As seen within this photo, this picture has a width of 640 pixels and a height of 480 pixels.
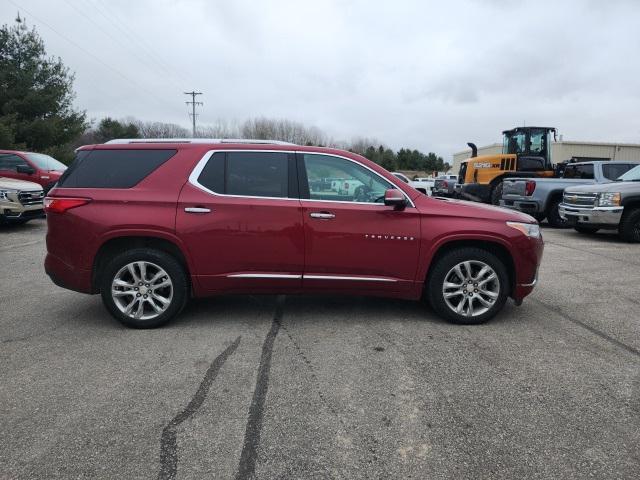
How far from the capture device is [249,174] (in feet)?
15.1

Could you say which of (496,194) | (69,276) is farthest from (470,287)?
(496,194)

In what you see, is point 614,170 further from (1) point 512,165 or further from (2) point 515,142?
(2) point 515,142

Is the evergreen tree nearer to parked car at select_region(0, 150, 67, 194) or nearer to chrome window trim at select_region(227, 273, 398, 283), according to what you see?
parked car at select_region(0, 150, 67, 194)

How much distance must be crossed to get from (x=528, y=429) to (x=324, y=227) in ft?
7.81

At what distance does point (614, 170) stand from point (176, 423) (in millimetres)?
13451

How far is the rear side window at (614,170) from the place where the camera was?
12.6 m

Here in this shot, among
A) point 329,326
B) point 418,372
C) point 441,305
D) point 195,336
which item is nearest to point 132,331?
point 195,336

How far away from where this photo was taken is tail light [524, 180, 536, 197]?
43.1ft

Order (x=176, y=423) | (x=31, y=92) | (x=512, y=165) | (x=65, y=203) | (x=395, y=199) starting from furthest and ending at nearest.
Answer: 1. (x=31, y=92)
2. (x=512, y=165)
3. (x=65, y=203)
4. (x=395, y=199)
5. (x=176, y=423)

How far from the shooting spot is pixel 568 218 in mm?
11133

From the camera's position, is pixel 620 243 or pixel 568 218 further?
pixel 568 218

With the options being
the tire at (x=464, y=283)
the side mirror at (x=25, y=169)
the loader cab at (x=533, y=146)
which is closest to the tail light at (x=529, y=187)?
the loader cab at (x=533, y=146)

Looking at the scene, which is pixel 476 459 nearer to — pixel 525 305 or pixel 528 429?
pixel 528 429

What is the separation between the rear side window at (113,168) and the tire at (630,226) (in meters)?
9.77
